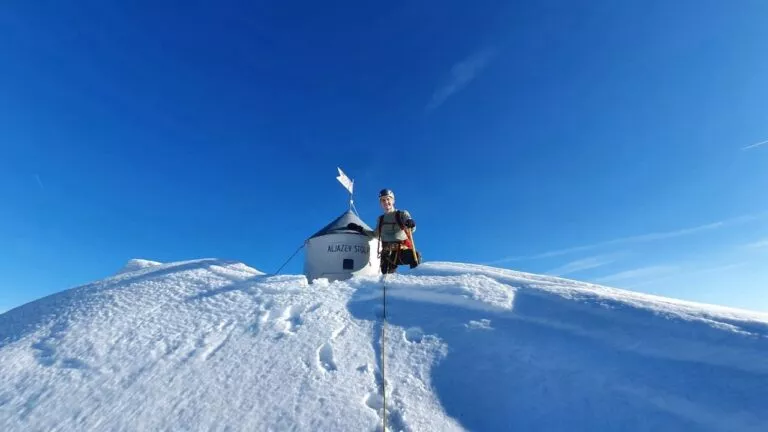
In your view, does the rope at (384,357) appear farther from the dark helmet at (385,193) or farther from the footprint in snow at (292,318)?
the dark helmet at (385,193)

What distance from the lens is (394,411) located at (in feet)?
12.4

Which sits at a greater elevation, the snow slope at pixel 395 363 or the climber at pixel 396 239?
the climber at pixel 396 239

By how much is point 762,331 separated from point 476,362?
3.00 metres

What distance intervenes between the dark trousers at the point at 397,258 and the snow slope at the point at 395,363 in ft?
11.3

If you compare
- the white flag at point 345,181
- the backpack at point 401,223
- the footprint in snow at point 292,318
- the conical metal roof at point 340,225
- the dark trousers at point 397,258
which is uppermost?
the white flag at point 345,181

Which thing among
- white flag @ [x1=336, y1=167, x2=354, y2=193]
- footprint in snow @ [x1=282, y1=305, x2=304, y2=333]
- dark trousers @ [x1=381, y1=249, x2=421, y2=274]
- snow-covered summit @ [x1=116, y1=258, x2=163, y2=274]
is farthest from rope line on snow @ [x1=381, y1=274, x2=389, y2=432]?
white flag @ [x1=336, y1=167, x2=354, y2=193]

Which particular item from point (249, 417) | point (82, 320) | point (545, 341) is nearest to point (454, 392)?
point (545, 341)

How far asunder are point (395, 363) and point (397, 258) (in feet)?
18.0

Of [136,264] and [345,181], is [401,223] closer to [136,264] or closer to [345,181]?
[345,181]

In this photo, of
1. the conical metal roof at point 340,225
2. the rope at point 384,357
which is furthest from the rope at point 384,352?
the conical metal roof at point 340,225

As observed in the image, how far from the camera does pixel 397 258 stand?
10.0 m

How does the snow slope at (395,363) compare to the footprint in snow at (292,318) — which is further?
the footprint in snow at (292,318)

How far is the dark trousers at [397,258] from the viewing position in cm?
1001

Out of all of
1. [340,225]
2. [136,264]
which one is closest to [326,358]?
[136,264]
